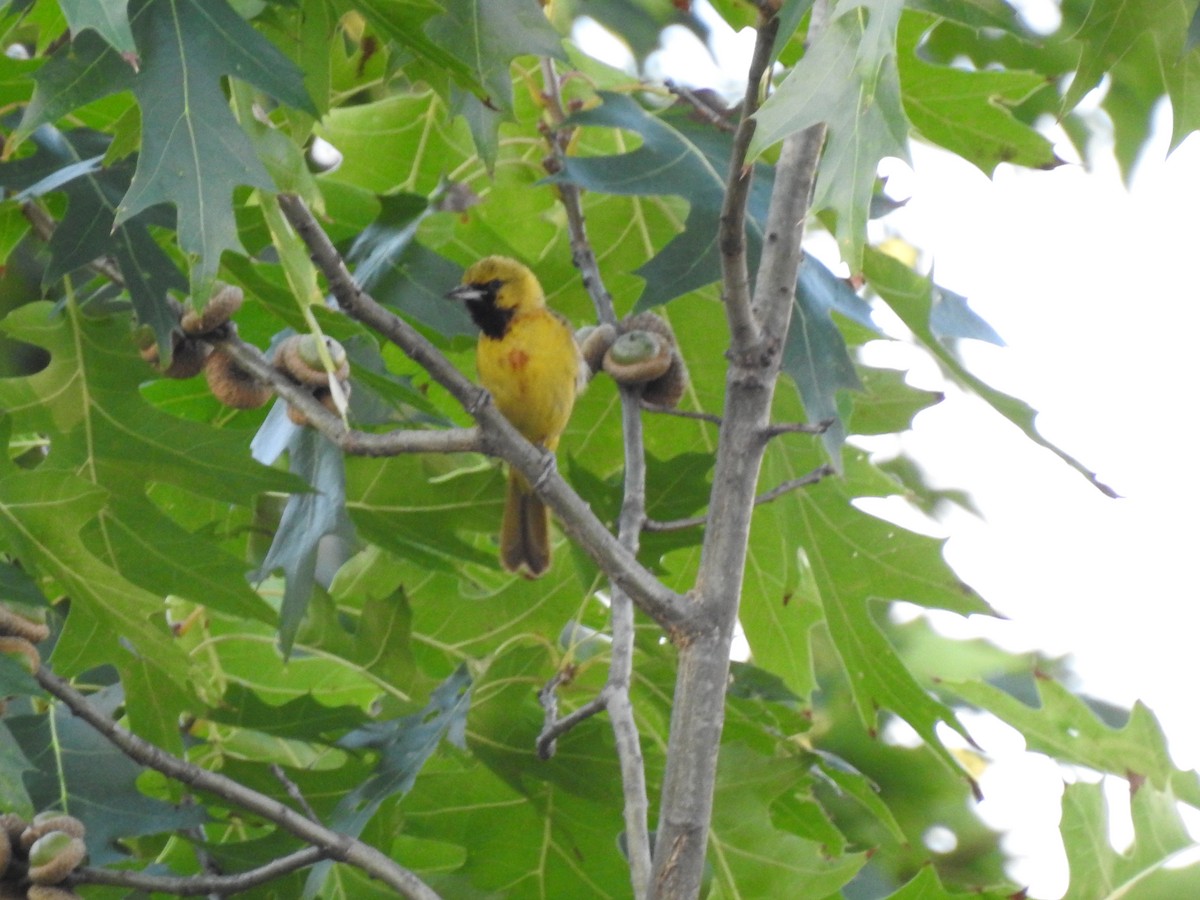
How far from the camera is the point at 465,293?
3.59 metres

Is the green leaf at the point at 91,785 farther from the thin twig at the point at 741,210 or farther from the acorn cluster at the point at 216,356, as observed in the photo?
the thin twig at the point at 741,210

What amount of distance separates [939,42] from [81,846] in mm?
4037

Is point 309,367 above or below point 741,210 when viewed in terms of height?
below

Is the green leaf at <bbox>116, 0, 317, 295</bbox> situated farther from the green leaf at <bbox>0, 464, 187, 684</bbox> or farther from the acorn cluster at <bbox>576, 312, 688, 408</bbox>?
the acorn cluster at <bbox>576, 312, 688, 408</bbox>

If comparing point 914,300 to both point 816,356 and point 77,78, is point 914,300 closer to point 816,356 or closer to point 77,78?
point 816,356

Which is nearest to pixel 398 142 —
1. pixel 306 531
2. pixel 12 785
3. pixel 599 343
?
pixel 599 343

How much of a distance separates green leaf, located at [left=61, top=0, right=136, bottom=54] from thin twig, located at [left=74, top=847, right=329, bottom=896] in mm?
1220

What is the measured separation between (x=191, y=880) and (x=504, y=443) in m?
0.83

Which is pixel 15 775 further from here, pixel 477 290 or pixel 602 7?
pixel 602 7

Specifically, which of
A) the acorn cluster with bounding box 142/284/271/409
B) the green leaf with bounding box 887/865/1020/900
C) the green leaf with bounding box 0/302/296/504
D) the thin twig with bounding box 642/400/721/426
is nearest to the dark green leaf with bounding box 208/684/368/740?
the green leaf with bounding box 0/302/296/504

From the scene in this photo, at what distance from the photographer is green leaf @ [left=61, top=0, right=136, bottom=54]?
179cm

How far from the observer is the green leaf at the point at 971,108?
304 centimetres

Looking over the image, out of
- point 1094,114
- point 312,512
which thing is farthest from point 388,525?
point 1094,114

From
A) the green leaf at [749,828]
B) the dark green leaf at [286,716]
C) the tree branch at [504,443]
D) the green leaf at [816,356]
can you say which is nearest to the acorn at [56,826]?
the dark green leaf at [286,716]
